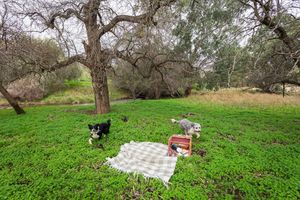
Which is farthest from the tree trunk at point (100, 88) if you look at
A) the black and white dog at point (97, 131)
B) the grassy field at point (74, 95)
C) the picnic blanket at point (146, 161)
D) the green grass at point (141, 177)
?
the grassy field at point (74, 95)

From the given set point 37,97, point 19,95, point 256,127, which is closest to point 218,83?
point 256,127

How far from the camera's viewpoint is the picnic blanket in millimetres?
2827

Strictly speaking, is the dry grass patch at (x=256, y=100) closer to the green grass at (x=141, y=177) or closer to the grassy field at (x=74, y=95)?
the green grass at (x=141, y=177)

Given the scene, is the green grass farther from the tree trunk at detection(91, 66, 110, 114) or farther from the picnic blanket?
the tree trunk at detection(91, 66, 110, 114)

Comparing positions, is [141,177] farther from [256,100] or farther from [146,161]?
[256,100]

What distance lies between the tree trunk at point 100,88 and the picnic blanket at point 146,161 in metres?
3.65

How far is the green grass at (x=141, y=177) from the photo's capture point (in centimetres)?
244

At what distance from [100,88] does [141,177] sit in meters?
4.91

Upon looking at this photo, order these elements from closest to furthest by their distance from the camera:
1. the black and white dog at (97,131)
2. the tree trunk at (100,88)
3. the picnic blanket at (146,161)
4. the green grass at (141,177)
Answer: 1. the green grass at (141,177)
2. the picnic blanket at (146,161)
3. the black and white dog at (97,131)
4. the tree trunk at (100,88)

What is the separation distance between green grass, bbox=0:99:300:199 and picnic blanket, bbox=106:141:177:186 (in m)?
0.13

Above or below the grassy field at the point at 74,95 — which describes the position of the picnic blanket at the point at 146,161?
below

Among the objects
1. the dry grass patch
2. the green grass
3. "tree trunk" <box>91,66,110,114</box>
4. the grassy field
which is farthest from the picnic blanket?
the grassy field

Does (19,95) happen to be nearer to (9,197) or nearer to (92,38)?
(92,38)

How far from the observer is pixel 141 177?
270 cm
